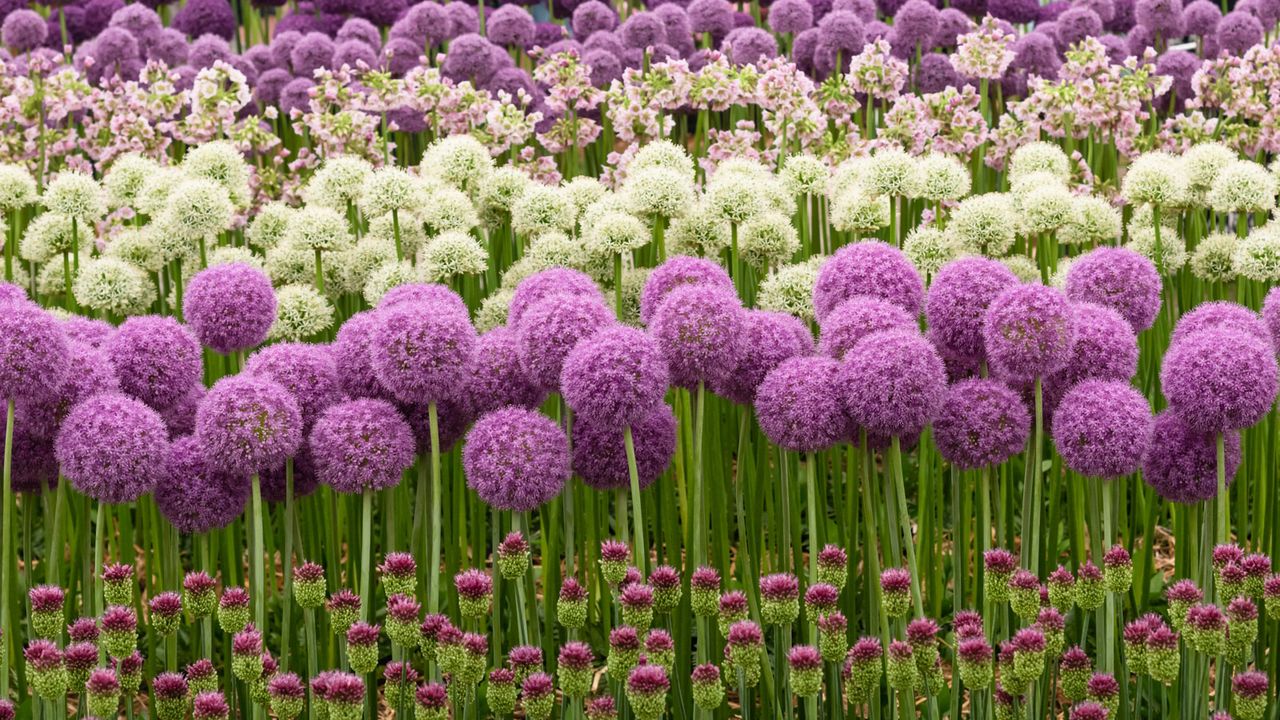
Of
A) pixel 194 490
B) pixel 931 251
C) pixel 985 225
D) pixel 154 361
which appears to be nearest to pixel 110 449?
pixel 194 490

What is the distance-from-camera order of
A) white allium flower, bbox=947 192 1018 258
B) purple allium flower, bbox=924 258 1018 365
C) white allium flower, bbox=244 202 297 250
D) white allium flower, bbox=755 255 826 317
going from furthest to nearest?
1. white allium flower, bbox=244 202 297 250
2. white allium flower, bbox=947 192 1018 258
3. white allium flower, bbox=755 255 826 317
4. purple allium flower, bbox=924 258 1018 365

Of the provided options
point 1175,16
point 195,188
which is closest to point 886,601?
point 195,188

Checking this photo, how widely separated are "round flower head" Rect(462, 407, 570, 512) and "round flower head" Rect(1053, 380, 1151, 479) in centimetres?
137

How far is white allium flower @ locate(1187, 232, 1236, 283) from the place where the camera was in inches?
224

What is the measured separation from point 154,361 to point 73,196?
1.77m

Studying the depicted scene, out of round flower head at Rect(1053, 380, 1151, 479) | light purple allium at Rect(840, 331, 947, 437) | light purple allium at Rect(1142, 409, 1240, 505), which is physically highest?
light purple allium at Rect(840, 331, 947, 437)

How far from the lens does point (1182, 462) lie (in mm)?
4180

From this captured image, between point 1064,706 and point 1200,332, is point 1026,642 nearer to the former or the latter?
point 1200,332

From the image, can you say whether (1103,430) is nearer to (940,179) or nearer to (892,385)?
(892,385)

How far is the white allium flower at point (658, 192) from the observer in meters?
5.22

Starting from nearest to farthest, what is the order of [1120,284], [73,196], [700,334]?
[700,334] → [1120,284] → [73,196]

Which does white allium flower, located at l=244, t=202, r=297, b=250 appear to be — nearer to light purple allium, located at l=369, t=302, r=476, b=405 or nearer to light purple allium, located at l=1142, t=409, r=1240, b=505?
light purple allium, located at l=369, t=302, r=476, b=405

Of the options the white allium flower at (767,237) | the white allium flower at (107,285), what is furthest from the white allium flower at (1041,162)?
the white allium flower at (107,285)

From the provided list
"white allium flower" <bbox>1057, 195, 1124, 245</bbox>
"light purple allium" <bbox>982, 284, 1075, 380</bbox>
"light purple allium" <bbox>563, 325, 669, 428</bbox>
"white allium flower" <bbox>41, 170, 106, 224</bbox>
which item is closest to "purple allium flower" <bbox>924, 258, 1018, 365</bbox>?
"light purple allium" <bbox>982, 284, 1075, 380</bbox>
